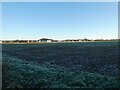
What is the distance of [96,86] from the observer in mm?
21281

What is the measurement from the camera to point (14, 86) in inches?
805

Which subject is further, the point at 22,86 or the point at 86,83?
the point at 86,83

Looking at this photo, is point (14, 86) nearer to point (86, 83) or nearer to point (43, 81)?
point (43, 81)

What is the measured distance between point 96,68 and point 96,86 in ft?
39.0

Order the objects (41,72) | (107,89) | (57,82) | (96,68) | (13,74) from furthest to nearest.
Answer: (96,68) < (41,72) < (13,74) < (57,82) < (107,89)

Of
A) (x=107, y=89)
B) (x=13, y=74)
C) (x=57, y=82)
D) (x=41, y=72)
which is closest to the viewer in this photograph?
(x=107, y=89)

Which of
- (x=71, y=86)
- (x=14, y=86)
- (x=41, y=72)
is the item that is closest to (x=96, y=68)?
(x=41, y=72)

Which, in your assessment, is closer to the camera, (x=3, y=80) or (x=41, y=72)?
(x=3, y=80)

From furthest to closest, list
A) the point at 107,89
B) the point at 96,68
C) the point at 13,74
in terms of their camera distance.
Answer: the point at 96,68, the point at 13,74, the point at 107,89

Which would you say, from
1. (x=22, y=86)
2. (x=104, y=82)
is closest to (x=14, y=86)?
(x=22, y=86)

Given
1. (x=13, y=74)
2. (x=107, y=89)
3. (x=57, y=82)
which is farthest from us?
(x=13, y=74)

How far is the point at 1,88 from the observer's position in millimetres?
20625

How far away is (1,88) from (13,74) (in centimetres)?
532

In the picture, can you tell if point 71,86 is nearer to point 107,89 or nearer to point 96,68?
point 107,89
